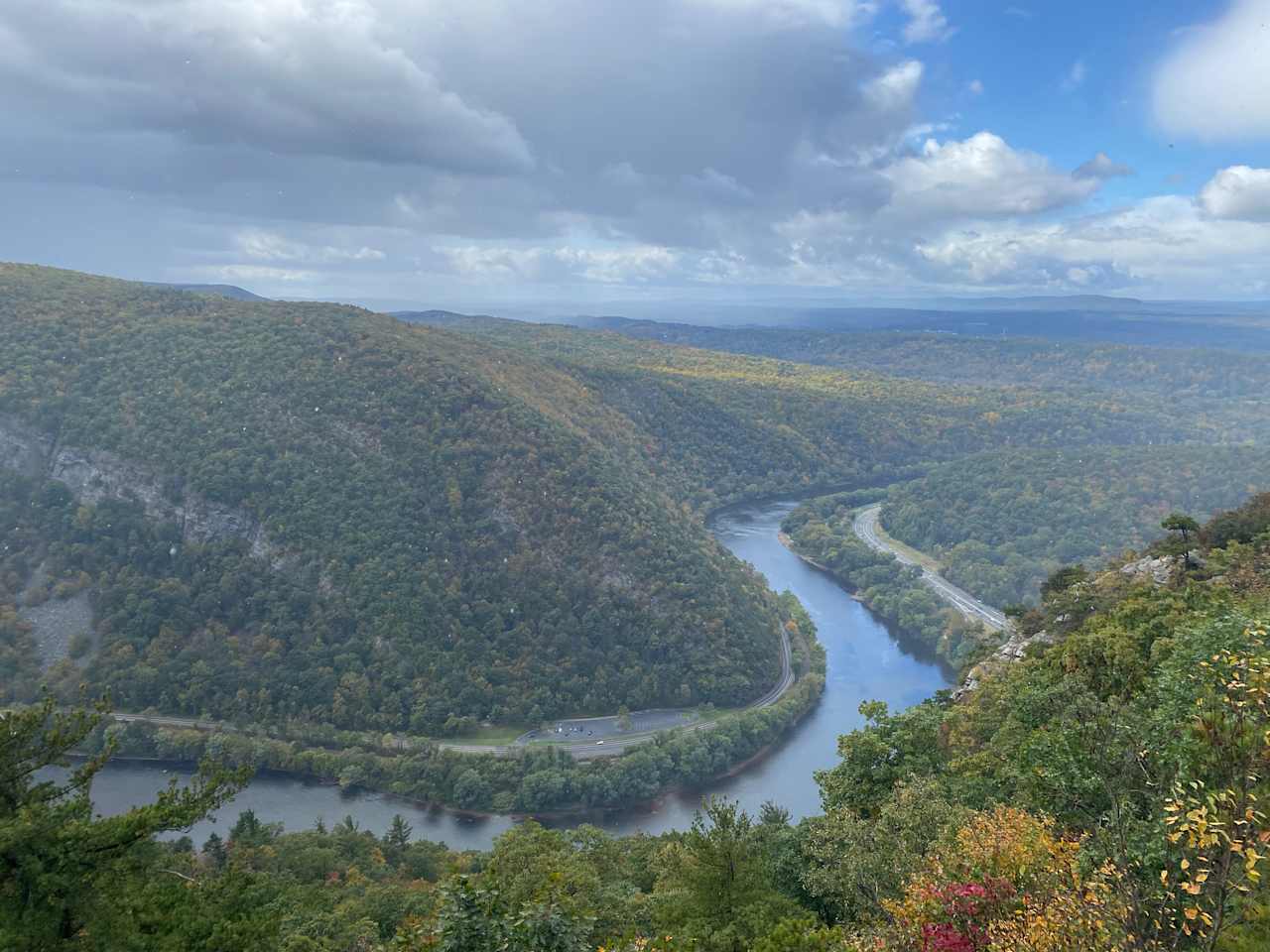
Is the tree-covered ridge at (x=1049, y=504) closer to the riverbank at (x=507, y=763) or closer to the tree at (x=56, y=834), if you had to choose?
the riverbank at (x=507, y=763)

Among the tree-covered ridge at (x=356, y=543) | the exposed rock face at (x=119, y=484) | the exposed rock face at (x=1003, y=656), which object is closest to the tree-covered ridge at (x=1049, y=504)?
the tree-covered ridge at (x=356, y=543)

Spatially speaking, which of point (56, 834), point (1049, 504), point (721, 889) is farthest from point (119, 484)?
point (1049, 504)

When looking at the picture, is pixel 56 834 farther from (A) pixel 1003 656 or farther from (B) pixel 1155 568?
(B) pixel 1155 568

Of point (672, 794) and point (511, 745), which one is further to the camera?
point (511, 745)

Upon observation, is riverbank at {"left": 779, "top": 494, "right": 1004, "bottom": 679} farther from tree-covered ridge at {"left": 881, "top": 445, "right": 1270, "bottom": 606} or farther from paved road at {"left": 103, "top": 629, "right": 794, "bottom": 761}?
paved road at {"left": 103, "top": 629, "right": 794, "bottom": 761}

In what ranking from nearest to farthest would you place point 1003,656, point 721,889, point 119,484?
point 721,889
point 1003,656
point 119,484

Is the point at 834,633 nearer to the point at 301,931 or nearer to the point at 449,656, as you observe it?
the point at 449,656

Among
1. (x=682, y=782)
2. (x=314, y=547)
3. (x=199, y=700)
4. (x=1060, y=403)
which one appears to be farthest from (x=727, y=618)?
(x=1060, y=403)
